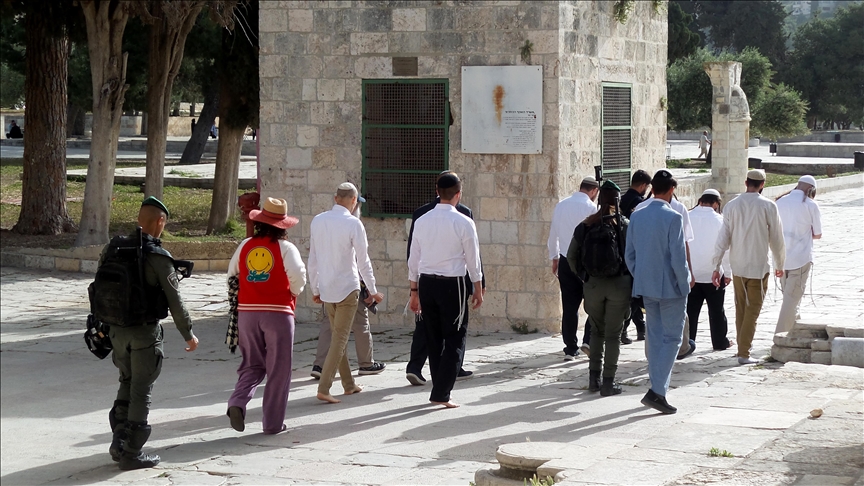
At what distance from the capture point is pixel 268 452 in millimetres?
6824

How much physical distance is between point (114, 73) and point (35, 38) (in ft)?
9.83

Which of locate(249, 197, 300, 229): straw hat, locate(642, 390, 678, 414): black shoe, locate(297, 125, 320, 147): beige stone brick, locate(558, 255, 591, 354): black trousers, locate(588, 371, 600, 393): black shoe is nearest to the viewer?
locate(249, 197, 300, 229): straw hat

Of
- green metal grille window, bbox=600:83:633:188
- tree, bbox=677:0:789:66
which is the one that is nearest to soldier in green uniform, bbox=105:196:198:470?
green metal grille window, bbox=600:83:633:188

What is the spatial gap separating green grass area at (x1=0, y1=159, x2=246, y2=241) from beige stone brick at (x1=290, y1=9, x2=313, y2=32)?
738 cm

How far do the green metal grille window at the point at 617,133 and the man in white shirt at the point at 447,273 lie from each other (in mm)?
4557

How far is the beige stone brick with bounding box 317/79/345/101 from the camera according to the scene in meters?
11.8

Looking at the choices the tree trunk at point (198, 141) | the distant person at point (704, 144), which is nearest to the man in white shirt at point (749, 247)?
the tree trunk at point (198, 141)

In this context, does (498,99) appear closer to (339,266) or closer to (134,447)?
(339,266)

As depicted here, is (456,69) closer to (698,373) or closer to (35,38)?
(698,373)

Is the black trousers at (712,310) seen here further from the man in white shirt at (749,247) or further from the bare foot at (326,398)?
the bare foot at (326,398)

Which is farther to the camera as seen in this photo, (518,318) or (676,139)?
(676,139)

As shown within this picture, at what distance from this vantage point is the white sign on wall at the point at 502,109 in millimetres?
11172

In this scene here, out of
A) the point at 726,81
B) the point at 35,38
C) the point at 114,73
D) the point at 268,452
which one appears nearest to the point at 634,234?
the point at 268,452

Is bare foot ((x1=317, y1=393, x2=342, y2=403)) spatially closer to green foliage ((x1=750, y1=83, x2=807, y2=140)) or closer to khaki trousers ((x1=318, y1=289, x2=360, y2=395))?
khaki trousers ((x1=318, y1=289, x2=360, y2=395))
